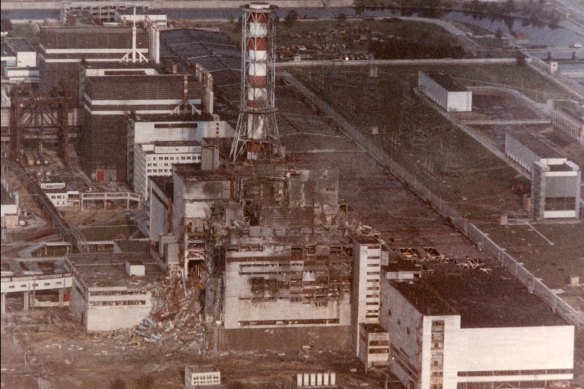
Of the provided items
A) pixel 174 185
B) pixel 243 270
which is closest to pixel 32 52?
pixel 174 185

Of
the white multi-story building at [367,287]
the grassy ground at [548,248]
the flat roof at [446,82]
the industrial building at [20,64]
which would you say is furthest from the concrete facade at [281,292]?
the industrial building at [20,64]

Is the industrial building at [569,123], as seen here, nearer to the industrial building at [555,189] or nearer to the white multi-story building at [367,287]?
the industrial building at [555,189]

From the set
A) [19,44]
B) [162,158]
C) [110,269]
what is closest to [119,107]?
[162,158]

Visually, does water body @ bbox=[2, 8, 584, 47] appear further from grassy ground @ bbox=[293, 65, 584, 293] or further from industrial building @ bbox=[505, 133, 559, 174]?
industrial building @ bbox=[505, 133, 559, 174]

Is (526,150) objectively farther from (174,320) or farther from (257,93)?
(174,320)

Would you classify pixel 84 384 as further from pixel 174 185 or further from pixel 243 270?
pixel 174 185

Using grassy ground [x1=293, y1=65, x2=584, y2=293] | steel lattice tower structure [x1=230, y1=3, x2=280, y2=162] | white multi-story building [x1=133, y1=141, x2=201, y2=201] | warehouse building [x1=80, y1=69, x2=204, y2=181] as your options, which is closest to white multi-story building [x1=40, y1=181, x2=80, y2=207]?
white multi-story building [x1=133, y1=141, x2=201, y2=201]
